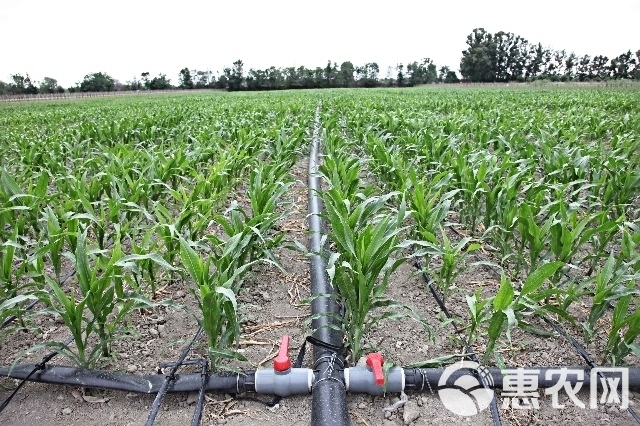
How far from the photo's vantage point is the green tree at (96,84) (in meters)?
58.9

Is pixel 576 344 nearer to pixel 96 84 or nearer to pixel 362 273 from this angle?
pixel 362 273

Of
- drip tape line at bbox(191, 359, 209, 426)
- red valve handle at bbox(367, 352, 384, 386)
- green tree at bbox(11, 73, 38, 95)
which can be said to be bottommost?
drip tape line at bbox(191, 359, 209, 426)

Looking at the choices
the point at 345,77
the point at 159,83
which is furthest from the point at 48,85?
the point at 345,77

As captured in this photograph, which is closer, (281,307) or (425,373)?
(425,373)

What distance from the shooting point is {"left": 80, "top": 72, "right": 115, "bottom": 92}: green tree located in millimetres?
58875

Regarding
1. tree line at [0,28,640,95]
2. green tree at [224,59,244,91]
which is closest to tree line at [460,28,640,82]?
tree line at [0,28,640,95]

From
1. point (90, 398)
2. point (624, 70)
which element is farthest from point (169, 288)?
point (624, 70)

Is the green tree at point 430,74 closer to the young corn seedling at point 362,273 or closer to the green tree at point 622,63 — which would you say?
the green tree at point 622,63

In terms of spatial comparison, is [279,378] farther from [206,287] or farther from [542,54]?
[542,54]

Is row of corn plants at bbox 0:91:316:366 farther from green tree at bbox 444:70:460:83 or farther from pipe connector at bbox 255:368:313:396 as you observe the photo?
green tree at bbox 444:70:460:83

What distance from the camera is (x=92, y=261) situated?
283 cm

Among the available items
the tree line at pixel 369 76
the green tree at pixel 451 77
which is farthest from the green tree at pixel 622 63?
the green tree at pixel 451 77

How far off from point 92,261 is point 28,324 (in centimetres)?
75

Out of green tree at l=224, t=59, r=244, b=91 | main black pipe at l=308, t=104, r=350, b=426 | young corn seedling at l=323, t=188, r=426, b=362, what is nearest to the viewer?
main black pipe at l=308, t=104, r=350, b=426
